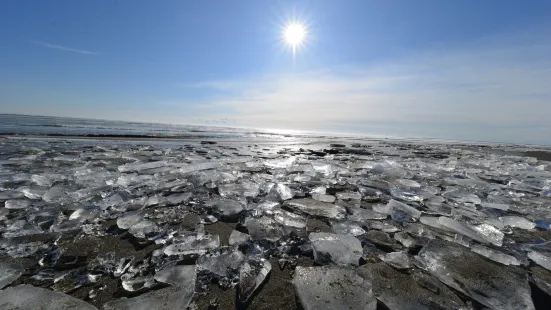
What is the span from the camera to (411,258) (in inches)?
64.6

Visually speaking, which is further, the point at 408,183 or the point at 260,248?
the point at 408,183

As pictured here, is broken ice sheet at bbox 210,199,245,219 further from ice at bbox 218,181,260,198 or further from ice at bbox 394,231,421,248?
ice at bbox 394,231,421,248

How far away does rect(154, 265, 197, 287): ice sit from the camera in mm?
1284

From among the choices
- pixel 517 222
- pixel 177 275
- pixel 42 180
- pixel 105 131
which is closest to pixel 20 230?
→ pixel 177 275

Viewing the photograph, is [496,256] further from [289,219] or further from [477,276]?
[289,219]

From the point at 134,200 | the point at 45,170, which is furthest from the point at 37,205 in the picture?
the point at 45,170

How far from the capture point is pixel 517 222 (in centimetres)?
241

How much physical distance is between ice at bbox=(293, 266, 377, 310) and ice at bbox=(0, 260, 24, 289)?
145cm

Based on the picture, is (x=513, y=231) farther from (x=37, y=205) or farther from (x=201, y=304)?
(x=37, y=205)

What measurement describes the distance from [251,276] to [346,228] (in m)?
1.04

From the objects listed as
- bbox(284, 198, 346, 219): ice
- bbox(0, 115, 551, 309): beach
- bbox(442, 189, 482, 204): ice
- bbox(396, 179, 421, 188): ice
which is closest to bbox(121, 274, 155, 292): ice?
bbox(0, 115, 551, 309): beach

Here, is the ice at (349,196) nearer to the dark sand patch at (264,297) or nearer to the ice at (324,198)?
the ice at (324,198)

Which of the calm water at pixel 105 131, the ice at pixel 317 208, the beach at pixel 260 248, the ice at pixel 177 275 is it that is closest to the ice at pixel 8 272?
the beach at pixel 260 248

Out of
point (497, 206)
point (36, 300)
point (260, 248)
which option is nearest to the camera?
point (36, 300)
